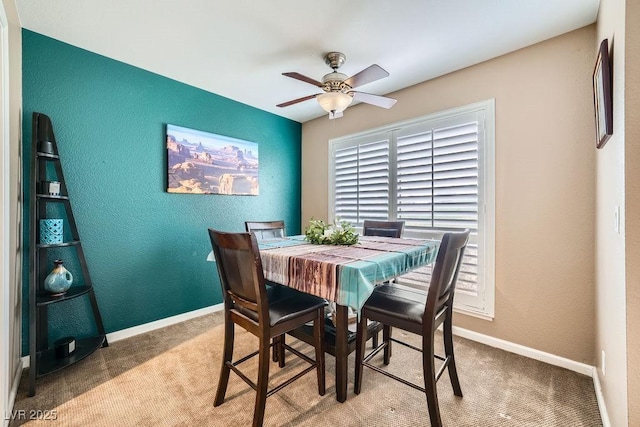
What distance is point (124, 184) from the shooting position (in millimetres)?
2586

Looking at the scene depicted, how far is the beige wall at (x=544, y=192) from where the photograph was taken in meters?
2.01

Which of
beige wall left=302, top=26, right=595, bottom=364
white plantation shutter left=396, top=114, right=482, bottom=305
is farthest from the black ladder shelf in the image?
beige wall left=302, top=26, right=595, bottom=364

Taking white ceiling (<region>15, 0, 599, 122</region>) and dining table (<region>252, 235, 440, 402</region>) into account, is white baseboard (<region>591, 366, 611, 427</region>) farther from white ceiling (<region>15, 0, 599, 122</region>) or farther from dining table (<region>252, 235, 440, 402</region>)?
white ceiling (<region>15, 0, 599, 122</region>)

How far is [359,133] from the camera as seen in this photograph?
3.48 meters

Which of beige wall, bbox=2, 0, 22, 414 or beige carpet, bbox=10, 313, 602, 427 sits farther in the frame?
beige wall, bbox=2, 0, 22, 414

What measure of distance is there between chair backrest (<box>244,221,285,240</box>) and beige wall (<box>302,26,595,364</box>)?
1992 mm

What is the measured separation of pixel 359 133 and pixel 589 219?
7.56ft

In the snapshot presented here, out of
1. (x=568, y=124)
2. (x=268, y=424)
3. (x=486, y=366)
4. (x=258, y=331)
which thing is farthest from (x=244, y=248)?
(x=568, y=124)

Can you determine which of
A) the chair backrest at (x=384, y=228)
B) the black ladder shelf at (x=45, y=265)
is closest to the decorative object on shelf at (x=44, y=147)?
the black ladder shelf at (x=45, y=265)

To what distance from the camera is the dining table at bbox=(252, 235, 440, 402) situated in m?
1.41

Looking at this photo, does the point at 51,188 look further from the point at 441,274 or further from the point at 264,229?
the point at 441,274

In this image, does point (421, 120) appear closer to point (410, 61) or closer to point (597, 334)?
point (410, 61)

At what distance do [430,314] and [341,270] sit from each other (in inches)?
21.3

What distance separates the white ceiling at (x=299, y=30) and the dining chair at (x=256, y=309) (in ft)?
5.06
